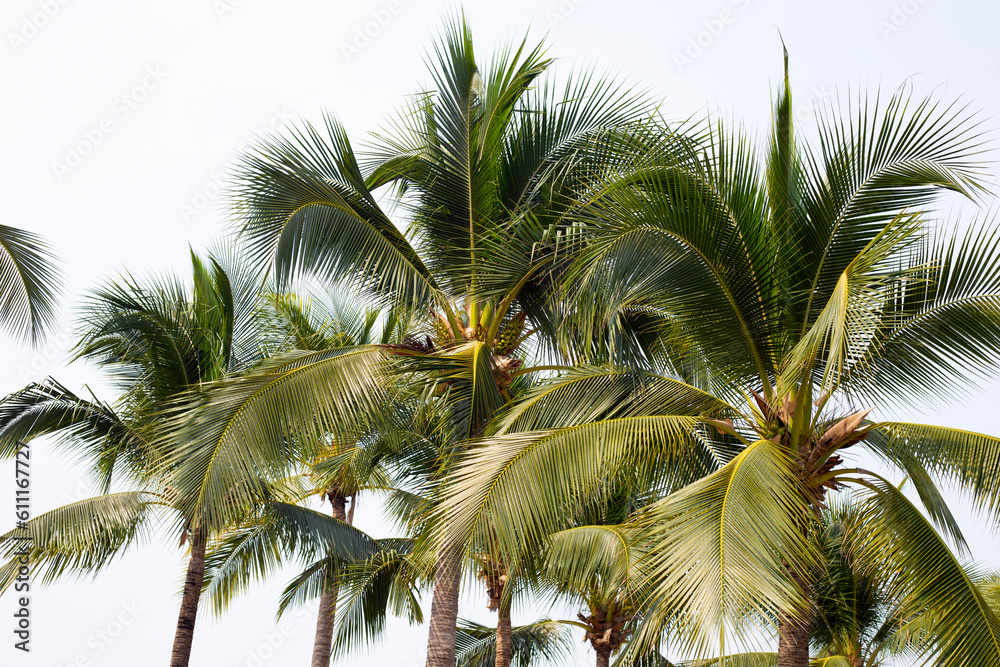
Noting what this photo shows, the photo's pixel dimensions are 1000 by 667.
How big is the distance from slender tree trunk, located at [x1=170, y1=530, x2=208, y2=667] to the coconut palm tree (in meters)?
0.01

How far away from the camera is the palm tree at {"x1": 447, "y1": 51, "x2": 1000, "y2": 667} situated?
616cm


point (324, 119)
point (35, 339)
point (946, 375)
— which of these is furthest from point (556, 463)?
point (35, 339)

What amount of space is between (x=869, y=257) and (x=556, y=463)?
102 inches

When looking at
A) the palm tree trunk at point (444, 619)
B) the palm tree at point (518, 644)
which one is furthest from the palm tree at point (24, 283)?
the palm tree at point (518, 644)

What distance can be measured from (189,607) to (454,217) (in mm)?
6357

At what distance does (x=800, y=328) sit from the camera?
7246 mm

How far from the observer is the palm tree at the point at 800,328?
616 cm

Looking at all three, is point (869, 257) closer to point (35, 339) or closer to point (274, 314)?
point (35, 339)

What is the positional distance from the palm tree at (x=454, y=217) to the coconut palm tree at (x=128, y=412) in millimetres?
3087

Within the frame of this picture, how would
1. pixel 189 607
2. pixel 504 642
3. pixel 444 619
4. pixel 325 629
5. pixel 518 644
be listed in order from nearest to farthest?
pixel 444 619
pixel 189 607
pixel 504 642
pixel 325 629
pixel 518 644

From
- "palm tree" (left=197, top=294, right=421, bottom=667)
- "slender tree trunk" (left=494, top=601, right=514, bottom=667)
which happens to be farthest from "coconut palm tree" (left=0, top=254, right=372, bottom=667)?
"slender tree trunk" (left=494, top=601, right=514, bottom=667)

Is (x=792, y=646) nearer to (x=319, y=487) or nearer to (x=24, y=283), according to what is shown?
(x=24, y=283)

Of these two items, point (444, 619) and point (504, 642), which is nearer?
point (444, 619)

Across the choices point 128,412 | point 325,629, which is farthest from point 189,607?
point 325,629
